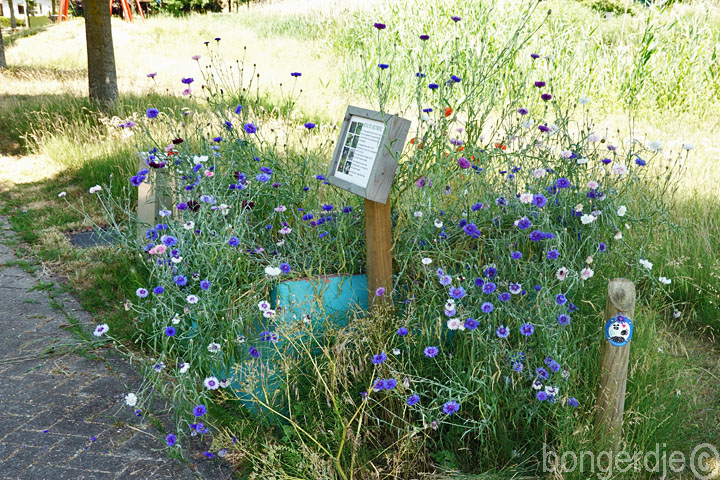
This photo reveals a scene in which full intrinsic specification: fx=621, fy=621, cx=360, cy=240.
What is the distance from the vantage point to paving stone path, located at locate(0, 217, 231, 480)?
8.43 feet

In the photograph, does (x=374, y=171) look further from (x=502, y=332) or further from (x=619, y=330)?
(x=619, y=330)

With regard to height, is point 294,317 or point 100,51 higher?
point 100,51

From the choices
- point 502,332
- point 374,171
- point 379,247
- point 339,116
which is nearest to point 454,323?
point 502,332

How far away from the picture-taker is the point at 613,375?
232 centimetres

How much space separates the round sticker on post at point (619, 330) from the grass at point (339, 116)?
35cm

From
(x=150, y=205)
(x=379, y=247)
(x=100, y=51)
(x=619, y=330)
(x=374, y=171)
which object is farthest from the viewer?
(x=100, y=51)

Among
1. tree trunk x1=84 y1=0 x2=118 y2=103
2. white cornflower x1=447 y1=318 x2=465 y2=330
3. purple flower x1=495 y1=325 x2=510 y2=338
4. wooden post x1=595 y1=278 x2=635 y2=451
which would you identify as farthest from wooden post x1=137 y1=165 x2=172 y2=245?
tree trunk x1=84 y1=0 x2=118 y2=103

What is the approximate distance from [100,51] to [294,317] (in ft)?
23.7

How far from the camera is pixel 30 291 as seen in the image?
14.0 feet

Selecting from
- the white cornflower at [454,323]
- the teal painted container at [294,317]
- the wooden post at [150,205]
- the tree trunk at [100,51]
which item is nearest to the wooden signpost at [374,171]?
the teal painted container at [294,317]

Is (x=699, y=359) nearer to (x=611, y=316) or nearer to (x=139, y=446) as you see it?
(x=611, y=316)

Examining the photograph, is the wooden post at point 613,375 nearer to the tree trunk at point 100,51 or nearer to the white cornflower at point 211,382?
the white cornflower at point 211,382

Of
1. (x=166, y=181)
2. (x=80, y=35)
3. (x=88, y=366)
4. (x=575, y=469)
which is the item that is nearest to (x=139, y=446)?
(x=88, y=366)

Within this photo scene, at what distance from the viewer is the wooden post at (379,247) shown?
2.73 metres
